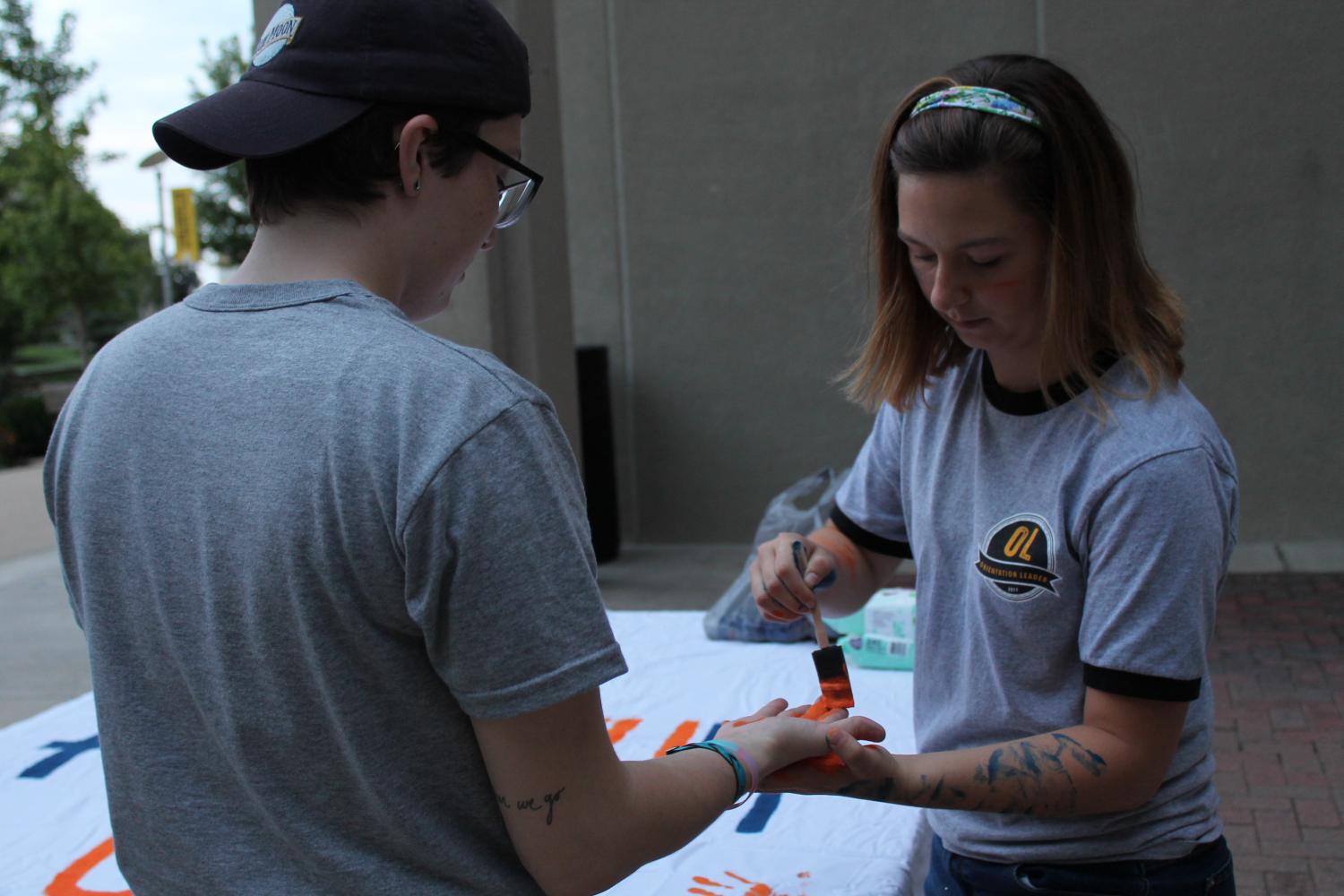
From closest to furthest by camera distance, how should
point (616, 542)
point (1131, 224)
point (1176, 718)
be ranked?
point (1176, 718), point (1131, 224), point (616, 542)

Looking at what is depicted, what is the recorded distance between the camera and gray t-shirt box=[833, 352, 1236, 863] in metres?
1.29

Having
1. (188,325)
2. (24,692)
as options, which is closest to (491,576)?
(188,325)

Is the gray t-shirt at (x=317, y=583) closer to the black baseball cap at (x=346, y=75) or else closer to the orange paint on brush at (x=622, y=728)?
the black baseball cap at (x=346, y=75)

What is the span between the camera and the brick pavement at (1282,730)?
3186mm

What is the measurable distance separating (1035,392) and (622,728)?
1603 millimetres

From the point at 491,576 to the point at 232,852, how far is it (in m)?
0.37

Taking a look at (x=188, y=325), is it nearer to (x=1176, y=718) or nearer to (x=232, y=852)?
(x=232, y=852)

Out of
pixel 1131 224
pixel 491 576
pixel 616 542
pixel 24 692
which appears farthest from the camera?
pixel 616 542

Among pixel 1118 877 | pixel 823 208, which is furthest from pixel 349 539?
pixel 823 208

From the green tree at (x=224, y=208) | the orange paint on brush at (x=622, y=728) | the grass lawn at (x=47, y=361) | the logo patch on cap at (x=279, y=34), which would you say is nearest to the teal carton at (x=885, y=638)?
the orange paint on brush at (x=622, y=728)

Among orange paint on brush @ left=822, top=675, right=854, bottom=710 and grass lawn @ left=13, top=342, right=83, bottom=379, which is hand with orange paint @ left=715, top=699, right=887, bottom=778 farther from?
grass lawn @ left=13, top=342, right=83, bottom=379

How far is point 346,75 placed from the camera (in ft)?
3.31

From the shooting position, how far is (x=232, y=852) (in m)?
1.03

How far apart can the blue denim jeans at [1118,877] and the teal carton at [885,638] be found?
56.4 inches
